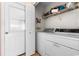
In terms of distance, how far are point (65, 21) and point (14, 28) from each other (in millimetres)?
793

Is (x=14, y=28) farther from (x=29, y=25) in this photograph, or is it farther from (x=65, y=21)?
(x=65, y=21)

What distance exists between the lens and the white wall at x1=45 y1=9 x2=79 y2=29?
1.11 m

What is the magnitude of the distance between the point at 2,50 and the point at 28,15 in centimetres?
52

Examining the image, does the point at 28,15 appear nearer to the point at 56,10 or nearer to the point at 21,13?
the point at 21,13

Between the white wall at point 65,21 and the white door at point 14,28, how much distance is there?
25.3 inches

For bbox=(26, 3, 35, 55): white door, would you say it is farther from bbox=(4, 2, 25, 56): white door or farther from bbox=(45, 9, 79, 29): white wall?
bbox=(45, 9, 79, 29): white wall

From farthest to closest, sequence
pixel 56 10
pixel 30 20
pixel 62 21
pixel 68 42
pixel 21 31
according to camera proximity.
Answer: pixel 56 10 < pixel 62 21 < pixel 30 20 < pixel 21 31 < pixel 68 42

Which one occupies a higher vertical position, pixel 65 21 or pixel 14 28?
pixel 65 21

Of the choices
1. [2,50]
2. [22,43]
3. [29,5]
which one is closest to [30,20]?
[29,5]

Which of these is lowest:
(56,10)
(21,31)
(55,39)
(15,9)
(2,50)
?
(2,50)

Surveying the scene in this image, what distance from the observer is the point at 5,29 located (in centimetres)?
84

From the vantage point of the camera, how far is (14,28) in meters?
0.91

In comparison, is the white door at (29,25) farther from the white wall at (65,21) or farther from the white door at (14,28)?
the white wall at (65,21)

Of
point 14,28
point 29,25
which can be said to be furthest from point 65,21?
point 14,28
